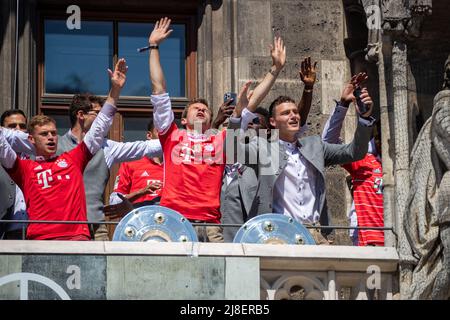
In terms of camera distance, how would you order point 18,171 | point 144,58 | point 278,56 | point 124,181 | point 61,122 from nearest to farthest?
point 18,171, point 278,56, point 124,181, point 61,122, point 144,58

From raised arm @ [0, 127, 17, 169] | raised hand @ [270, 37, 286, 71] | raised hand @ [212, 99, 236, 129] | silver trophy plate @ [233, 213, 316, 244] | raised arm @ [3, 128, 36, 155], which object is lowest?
silver trophy plate @ [233, 213, 316, 244]

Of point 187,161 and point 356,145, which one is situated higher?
point 356,145

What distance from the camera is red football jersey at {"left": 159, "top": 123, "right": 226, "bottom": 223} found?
17.0 m

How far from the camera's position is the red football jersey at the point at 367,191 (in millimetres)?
18219

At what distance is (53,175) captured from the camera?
1677 centimetres

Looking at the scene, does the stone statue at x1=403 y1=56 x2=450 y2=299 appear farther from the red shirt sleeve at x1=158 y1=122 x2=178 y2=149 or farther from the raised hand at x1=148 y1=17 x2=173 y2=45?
the raised hand at x1=148 y1=17 x2=173 y2=45

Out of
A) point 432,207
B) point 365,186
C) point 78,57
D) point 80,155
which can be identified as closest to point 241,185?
point 80,155

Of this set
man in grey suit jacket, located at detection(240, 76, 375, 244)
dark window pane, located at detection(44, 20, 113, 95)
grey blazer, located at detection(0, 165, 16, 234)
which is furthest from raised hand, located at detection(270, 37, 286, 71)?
dark window pane, located at detection(44, 20, 113, 95)

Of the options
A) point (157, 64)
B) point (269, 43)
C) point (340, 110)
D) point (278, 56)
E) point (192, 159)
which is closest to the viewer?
point (192, 159)

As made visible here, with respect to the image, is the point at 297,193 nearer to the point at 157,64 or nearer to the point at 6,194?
the point at 157,64

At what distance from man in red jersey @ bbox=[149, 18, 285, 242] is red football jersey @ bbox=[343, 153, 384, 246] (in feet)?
5.37

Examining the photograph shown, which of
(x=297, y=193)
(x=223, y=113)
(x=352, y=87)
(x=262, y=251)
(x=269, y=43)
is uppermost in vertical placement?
(x=269, y=43)

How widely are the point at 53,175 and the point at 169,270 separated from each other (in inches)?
51.3

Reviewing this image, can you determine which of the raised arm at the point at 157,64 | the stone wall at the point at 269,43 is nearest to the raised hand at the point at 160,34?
the raised arm at the point at 157,64
